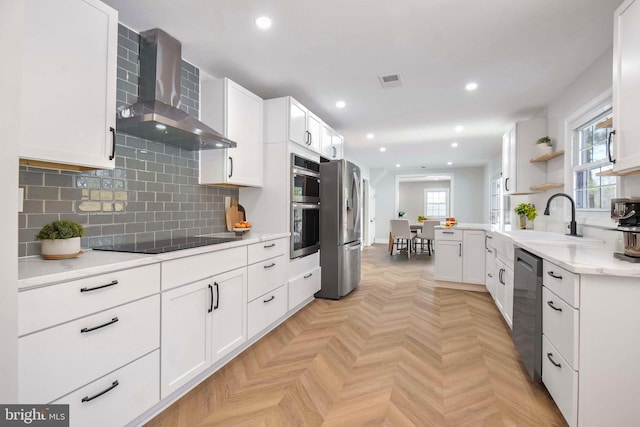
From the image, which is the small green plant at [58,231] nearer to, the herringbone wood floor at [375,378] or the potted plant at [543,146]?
the herringbone wood floor at [375,378]

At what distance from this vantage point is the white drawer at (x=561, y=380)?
147cm

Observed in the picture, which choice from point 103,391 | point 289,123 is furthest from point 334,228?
point 103,391

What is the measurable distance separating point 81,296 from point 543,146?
437 centimetres

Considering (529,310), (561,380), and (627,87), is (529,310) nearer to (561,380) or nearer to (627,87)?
(561,380)

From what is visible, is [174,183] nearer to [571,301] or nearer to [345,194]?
[345,194]

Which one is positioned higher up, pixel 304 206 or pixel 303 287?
pixel 304 206

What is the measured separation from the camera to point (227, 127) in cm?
274

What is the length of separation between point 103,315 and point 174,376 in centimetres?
62

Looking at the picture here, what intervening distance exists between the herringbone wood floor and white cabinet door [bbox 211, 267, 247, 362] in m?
0.17

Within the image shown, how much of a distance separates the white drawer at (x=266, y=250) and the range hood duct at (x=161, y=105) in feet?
2.89

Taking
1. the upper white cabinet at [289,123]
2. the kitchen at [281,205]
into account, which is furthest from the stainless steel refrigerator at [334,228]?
the kitchen at [281,205]

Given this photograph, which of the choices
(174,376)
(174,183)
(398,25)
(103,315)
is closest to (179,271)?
(103,315)

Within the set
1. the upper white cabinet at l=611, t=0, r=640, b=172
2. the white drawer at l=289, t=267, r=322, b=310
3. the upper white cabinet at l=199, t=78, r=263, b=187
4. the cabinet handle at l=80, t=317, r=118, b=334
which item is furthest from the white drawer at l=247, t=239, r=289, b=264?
the upper white cabinet at l=611, t=0, r=640, b=172

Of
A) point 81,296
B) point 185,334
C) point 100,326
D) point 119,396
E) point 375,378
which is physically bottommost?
point 375,378
